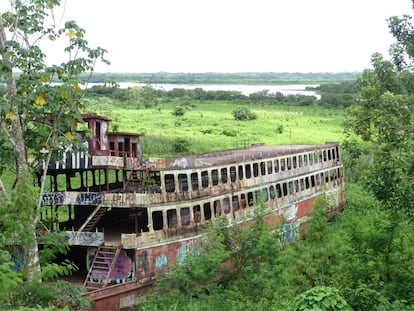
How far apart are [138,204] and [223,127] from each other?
42.7 meters

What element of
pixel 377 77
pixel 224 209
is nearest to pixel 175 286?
pixel 224 209

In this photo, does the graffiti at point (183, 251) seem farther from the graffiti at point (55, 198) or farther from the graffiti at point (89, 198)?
the graffiti at point (55, 198)

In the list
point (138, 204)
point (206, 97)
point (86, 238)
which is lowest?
point (206, 97)

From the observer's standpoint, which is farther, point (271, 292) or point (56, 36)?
point (271, 292)

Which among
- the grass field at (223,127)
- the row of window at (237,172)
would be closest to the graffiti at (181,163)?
the row of window at (237,172)

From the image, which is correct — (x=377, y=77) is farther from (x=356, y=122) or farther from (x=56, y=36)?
(x=56, y=36)

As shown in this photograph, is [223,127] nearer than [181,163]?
No

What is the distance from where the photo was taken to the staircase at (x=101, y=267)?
17438 mm

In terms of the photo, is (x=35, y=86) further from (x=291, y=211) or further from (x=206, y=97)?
(x=206, y=97)

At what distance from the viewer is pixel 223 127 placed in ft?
198

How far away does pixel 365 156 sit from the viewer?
17484 millimetres

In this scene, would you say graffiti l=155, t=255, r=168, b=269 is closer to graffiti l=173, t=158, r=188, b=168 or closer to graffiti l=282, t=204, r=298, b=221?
graffiti l=173, t=158, r=188, b=168

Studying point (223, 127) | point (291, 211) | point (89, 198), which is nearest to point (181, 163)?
point (89, 198)

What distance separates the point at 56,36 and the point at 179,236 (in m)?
8.53
